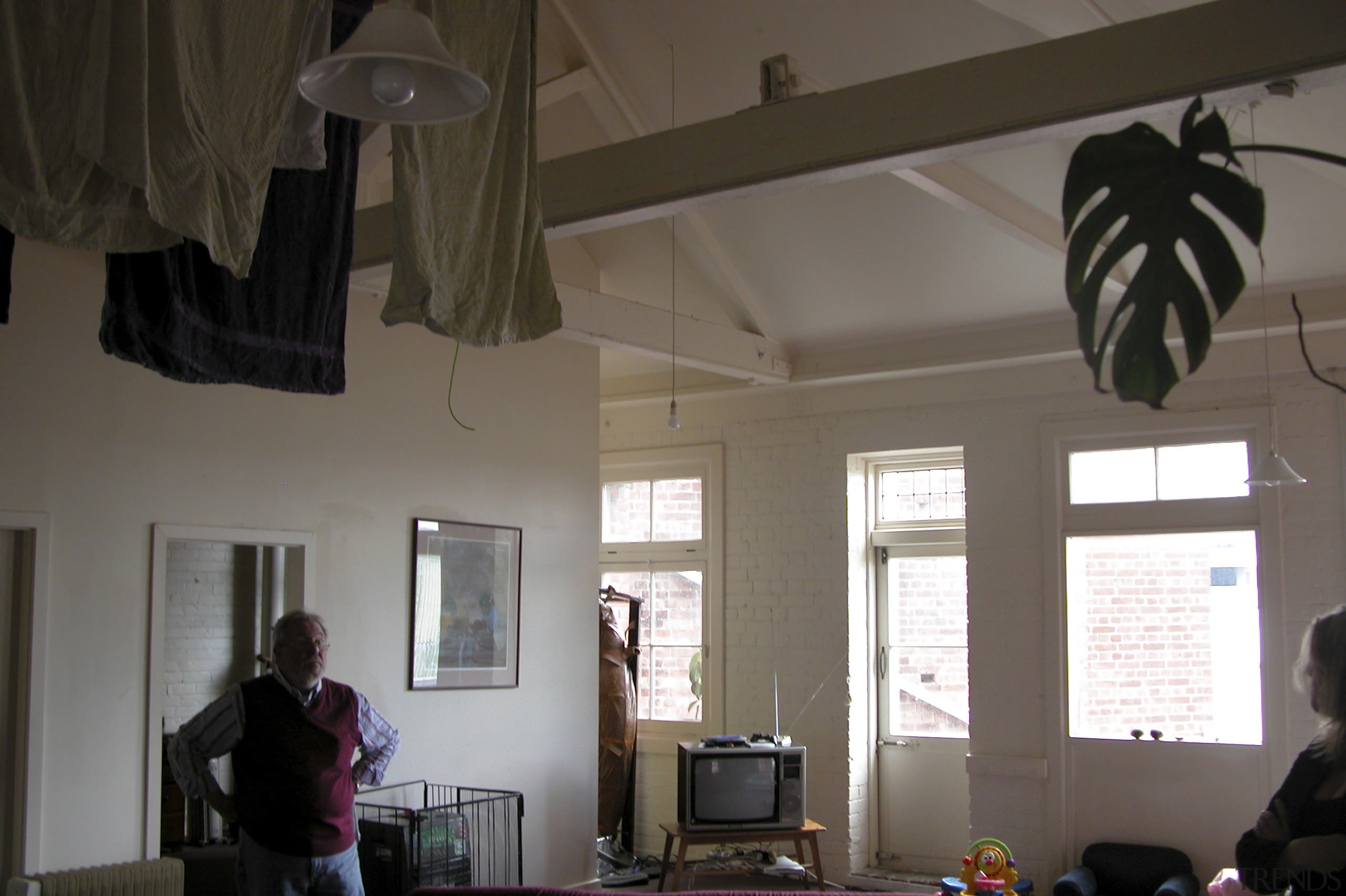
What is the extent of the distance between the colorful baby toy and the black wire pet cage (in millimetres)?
1879

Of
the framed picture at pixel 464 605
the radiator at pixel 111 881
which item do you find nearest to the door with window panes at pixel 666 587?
the framed picture at pixel 464 605

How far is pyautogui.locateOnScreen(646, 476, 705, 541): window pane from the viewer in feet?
26.6

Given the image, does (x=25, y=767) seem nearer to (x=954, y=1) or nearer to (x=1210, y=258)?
(x=1210, y=258)

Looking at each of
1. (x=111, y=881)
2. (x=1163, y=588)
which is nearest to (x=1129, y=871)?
(x=1163, y=588)

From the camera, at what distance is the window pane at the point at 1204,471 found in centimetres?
616

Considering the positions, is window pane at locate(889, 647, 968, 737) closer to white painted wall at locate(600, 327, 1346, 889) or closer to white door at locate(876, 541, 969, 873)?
white door at locate(876, 541, 969, 873)

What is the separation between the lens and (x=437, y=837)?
5137 mm

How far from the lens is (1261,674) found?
19.5 feet

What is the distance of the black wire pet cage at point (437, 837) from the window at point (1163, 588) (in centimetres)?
301

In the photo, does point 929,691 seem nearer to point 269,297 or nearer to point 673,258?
point 673,258

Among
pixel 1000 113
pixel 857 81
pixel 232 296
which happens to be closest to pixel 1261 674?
pixel 857 81

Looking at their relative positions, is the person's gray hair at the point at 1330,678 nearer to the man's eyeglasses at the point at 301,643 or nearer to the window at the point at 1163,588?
the man's eyeglasses at the point at 301,643

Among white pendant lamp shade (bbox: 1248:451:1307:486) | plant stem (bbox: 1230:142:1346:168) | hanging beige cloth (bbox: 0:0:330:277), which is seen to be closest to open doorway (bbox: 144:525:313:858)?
hanging beige cloth (bbox: 0:0:330:277)

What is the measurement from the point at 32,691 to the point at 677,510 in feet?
15.3
